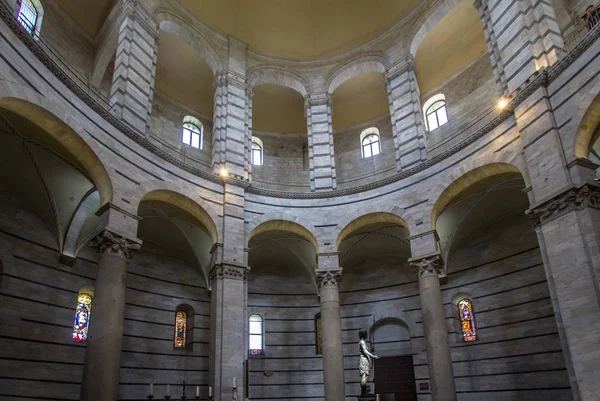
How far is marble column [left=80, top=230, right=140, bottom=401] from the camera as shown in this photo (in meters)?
12.5

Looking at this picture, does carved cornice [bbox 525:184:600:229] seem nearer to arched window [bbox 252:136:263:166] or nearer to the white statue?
the white statue

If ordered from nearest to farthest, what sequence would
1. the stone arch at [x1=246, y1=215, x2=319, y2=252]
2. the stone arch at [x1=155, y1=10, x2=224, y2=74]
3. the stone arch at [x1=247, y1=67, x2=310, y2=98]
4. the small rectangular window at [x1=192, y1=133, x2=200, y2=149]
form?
the stone arch at [x1=246, y1=215, x2=319, y2=252]
the stone arch at [x1=155, y1=10, x2=224, y2=74]
the stone arch at [x1=247, y1=67, x2=310, y2=98]
the small rectangular window at [x1=192, y1=133, x2=200, y2=149]

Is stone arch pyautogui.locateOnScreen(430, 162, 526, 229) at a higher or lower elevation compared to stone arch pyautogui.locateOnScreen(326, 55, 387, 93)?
lower

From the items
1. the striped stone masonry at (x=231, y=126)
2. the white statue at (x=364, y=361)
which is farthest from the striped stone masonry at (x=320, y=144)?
the white statue at (x=364, y=361)

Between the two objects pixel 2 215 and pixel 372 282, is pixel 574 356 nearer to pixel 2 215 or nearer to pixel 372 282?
pixel 372 282

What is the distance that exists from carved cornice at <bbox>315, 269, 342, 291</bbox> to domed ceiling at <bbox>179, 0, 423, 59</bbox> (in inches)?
452

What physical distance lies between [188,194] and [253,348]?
28.5 ft

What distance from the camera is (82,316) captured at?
59.9ft

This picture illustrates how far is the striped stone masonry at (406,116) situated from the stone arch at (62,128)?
36.2ft

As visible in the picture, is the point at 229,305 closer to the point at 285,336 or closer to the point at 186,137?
the point at 285,336

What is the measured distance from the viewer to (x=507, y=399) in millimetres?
18547

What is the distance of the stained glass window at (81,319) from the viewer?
17.8 metres

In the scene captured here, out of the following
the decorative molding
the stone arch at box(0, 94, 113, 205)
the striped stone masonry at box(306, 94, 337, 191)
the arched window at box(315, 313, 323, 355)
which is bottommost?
the arched window at box(315, 313, 323, 355)

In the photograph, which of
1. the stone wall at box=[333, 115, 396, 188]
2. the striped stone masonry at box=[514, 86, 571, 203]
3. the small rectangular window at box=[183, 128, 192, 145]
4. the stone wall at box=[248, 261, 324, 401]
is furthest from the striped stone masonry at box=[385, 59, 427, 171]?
the small rectangular window at box=[183, 128, 192, 145]
